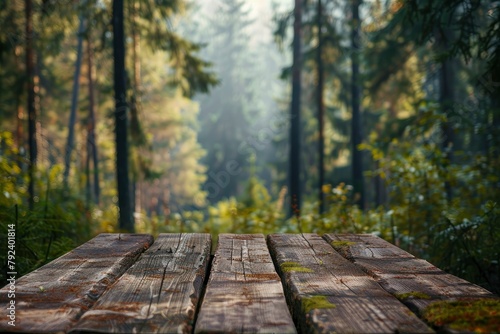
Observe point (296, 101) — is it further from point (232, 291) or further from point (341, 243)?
point (232, 291)

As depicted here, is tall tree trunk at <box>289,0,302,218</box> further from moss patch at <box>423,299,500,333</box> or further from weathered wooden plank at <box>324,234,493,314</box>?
moss patch at <box>423,299,500,333</box>

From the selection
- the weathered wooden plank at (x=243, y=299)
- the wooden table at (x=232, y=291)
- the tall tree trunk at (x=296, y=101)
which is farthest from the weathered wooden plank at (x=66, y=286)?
the tall tree trunk at (x=296, y=101)

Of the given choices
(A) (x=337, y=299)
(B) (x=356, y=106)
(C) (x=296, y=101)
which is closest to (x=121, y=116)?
(C) (x=296, y=101)

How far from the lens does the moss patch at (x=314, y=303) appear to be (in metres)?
1.60

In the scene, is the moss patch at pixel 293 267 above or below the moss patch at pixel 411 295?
above

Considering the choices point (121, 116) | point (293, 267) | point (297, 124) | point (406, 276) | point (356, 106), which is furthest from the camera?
point (297, 124)

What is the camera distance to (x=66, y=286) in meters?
1.89

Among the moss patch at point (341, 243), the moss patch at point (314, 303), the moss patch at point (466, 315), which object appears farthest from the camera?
the moss patch at point (341, 243)

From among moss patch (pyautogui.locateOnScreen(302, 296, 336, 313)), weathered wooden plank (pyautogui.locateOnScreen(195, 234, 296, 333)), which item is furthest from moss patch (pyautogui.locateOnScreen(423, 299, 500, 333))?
weathered wooden plank (pyautogui.locateOnScreen(195, 234, 296, 333))

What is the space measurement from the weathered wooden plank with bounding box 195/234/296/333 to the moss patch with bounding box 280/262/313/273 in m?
0.07

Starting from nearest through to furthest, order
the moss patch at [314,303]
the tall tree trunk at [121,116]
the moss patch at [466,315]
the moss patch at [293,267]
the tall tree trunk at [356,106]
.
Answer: the moss patch at [466,315], the moss patch at [314,303], the moss patch at [293,267], the tall tree trunk at [121,116], the tall tree trunk at [356,106]

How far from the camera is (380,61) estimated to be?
15.1 meters

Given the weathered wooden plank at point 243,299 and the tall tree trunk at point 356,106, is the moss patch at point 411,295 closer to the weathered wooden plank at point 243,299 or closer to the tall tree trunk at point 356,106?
the weathered wooden plank at point 243,299

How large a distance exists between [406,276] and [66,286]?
1490mm
